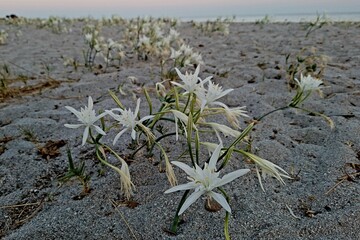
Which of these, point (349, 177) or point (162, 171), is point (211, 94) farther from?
point (349, 177)

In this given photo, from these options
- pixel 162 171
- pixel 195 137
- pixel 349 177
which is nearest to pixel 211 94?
pixel 195 137

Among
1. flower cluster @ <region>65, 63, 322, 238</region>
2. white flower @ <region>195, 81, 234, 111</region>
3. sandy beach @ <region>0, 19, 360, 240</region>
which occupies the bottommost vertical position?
sandy beach @ <region>0, 19, 360, 240</region>

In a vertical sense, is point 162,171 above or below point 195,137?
below

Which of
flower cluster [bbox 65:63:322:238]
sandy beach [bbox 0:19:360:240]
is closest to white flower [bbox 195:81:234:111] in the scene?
flower cluster [bbox 65:63:322:238]

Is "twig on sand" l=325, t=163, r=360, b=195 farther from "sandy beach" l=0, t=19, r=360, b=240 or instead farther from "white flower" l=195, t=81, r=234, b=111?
"white flower" l=195, t=81, r=234, b=111

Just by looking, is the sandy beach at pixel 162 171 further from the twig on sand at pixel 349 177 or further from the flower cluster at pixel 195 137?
the flower cluster at pixel 195 137

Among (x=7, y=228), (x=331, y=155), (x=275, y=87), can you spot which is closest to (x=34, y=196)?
(x=7, y=228)

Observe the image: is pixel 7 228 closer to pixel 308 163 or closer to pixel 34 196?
pixel 34 196

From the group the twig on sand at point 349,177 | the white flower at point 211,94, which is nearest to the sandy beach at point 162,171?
the twig on sand at point 349,177

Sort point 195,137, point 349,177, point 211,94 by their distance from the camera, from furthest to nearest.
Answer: point 349,177 → point 211,94 → point 195,137

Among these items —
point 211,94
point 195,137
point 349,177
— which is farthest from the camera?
point 349,177
